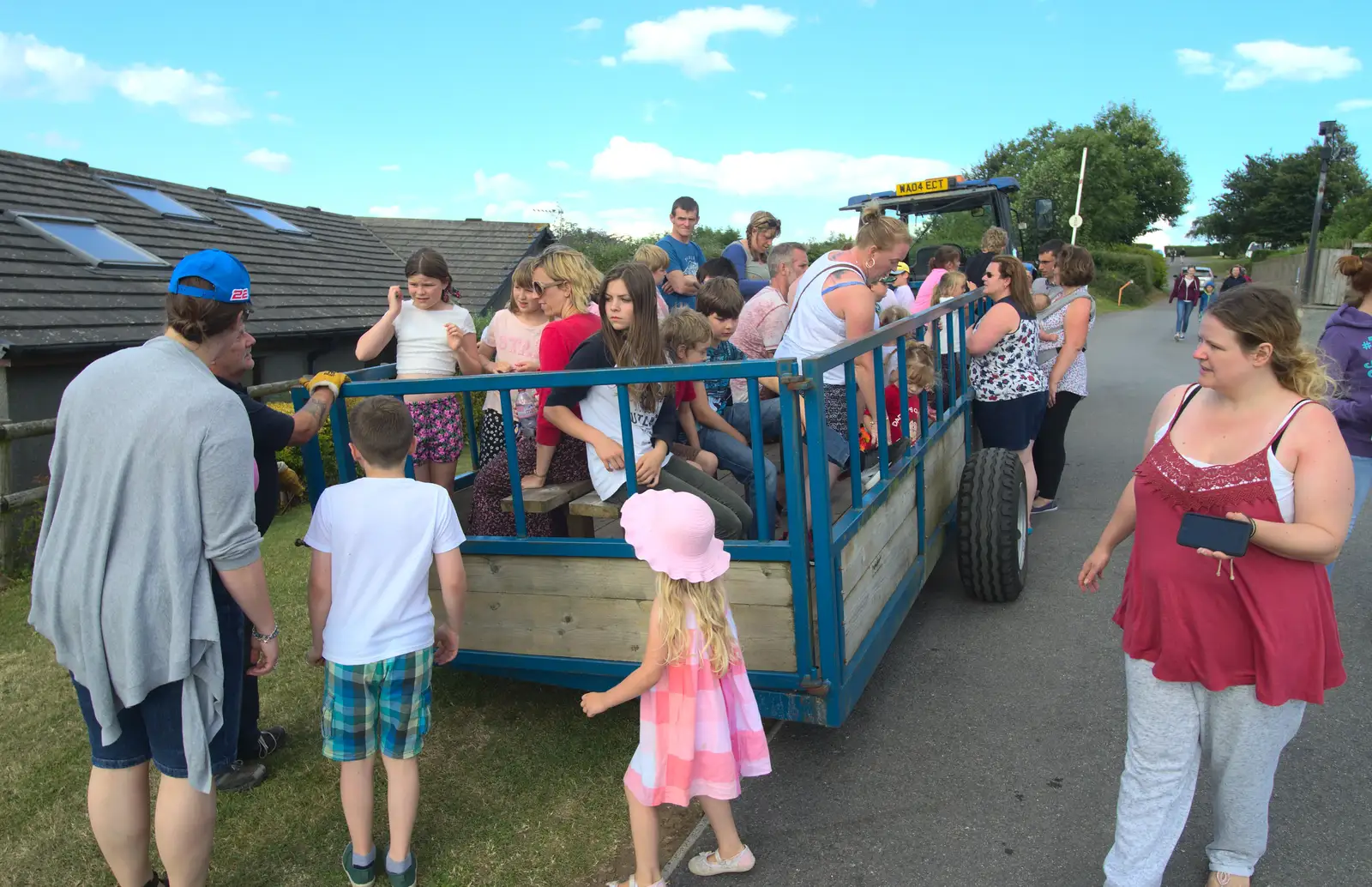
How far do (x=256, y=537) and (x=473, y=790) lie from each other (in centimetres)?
136

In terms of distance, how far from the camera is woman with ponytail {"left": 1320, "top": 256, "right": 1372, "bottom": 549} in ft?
11.7

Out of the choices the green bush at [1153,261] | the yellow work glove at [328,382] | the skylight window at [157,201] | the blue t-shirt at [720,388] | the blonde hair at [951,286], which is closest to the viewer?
the yellow work glove at [328,382]

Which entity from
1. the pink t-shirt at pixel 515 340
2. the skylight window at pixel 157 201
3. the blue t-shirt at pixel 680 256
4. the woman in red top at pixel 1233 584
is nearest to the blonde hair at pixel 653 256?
the blue t-shirt at pixel 680 256

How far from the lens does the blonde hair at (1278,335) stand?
2.14m

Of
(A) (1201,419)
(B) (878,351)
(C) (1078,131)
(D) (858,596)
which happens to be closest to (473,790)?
(D) (858,596)

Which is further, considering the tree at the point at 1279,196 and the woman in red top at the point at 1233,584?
the tree at the point at 1279,196

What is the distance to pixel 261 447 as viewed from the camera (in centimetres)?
296

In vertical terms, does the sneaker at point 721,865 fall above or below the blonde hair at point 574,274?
below

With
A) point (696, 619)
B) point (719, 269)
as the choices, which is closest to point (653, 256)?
point (719, 269)

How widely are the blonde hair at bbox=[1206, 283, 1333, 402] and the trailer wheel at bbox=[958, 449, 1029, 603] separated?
7.34ft

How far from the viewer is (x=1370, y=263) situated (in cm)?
360

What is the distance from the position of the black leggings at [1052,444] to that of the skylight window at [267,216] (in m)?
13.9

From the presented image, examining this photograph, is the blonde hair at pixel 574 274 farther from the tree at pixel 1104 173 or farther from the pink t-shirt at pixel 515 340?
the tree at pixel 1104 173

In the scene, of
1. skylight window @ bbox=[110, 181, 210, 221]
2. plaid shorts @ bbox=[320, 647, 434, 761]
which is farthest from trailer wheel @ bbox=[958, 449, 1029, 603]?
skylight window @ bbox=[110, 181, 210, 221]
